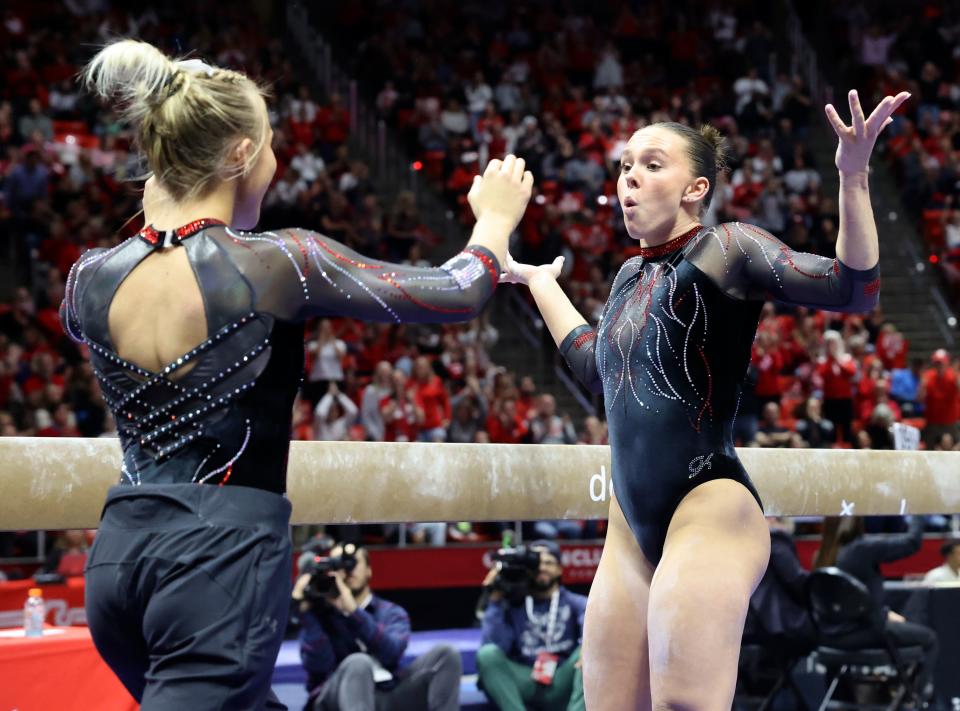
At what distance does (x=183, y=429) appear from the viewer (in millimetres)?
2000

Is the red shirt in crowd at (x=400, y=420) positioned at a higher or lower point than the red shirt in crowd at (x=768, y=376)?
lower

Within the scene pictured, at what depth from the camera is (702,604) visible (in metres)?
2.60

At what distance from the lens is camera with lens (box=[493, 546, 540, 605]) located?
20.2 feet

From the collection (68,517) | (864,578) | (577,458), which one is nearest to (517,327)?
(864,578)

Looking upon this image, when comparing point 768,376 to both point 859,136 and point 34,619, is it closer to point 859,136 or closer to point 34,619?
point 34,619

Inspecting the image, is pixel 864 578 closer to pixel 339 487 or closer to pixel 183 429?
pixel 339 487

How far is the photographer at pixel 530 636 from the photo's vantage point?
6.14 metres

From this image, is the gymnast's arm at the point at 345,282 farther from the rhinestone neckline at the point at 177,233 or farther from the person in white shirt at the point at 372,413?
the person in white shirt at the point at 372,413

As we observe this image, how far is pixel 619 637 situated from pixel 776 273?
2.92ft

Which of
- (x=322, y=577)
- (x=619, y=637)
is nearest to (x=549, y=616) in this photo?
(x=322, y=577)

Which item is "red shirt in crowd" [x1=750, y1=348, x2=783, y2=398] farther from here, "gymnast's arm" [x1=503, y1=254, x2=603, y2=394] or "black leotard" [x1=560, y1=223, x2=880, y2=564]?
"black leotard" [x1=560, y1=223, x2=880, y2=564]

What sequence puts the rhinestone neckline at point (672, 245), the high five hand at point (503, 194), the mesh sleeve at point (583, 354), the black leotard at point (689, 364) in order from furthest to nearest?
1. the mesh sleeve at point (583, 354)
2. the rhinestone neckline at point (672, 245)
3. the black leotard at point (689, 364)
4. the high five hand at point (503, 194)

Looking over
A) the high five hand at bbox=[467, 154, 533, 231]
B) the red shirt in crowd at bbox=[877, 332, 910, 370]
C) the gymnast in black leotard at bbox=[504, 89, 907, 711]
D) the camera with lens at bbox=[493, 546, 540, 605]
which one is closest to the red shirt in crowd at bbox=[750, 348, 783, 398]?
the red shirt in crowd at bbox=[877, 332, 910, 370]

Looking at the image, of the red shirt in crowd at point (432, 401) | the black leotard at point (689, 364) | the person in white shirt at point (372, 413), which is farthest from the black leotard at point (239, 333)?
the red shirt in crowd at point (432, 401)
